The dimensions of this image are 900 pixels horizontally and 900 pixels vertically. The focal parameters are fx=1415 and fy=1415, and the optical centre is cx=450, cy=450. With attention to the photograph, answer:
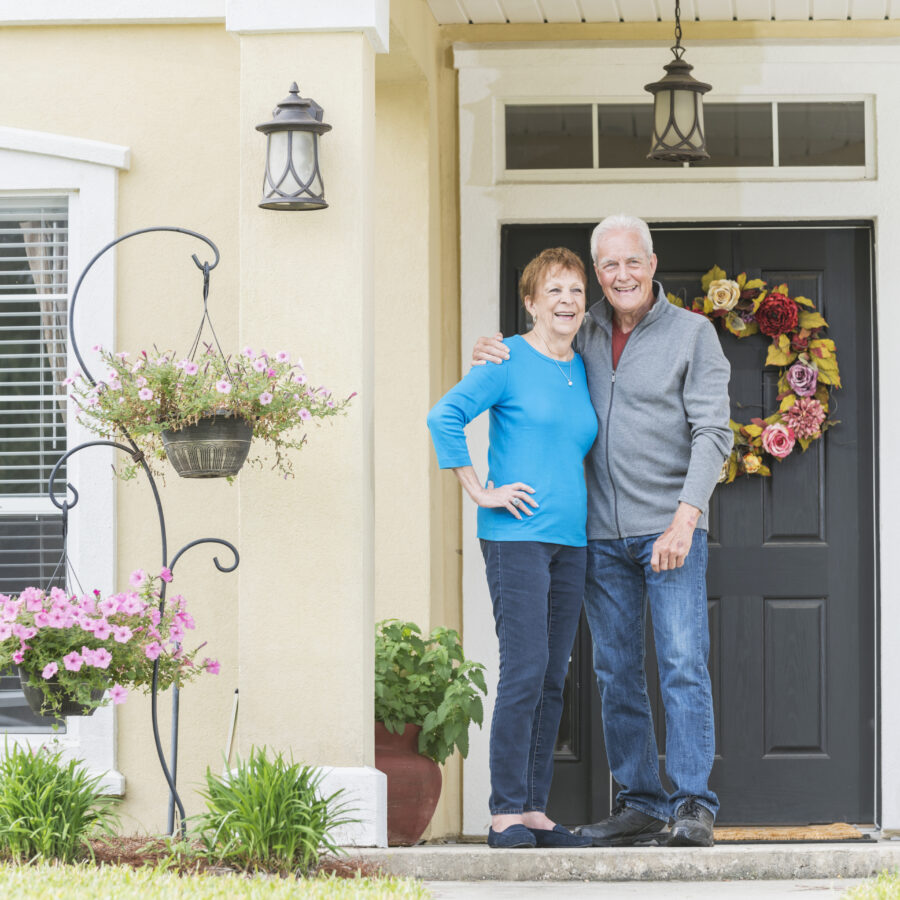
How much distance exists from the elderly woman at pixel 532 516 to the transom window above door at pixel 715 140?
1590mm

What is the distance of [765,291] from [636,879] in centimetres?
260

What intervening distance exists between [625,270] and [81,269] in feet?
6.44

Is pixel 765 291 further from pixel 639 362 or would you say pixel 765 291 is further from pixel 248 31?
pixel 248 31

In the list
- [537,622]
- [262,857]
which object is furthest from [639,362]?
[262,857]

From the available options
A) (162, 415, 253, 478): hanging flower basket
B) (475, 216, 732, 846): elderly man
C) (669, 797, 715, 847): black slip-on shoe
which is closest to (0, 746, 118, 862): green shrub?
(162, 415, 253, 478): hanging flower basket

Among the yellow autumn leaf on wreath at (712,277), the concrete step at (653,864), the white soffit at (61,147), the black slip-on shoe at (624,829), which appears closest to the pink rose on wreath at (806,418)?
the yellow autumn leaf on wreath at (712,277)

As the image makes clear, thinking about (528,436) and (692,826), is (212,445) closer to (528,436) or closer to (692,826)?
(528,436)

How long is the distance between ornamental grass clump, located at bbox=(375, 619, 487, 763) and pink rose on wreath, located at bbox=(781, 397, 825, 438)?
1.68 m

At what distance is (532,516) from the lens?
3996mm

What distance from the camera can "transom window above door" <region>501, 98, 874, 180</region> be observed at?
5535 millimetres

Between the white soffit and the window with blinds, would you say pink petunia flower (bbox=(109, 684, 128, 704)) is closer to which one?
the window with blinds

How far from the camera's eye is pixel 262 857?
3.59 m

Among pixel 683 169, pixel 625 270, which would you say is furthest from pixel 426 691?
pixel 683 169

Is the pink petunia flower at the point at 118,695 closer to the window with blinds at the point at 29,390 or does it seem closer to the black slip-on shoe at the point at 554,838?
the window with blinds at the point at 29,390
